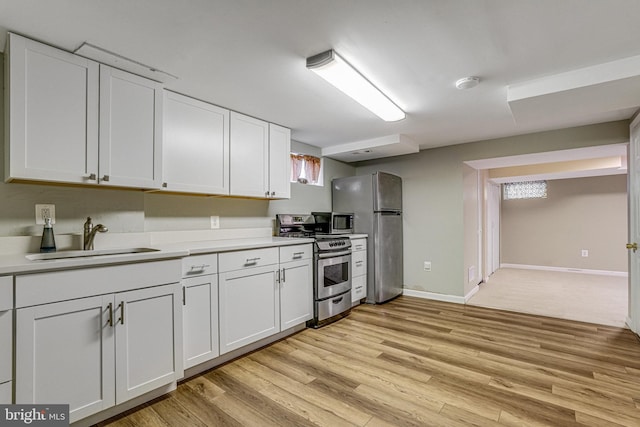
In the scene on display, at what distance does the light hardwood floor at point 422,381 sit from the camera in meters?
1.71

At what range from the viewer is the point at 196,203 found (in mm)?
2818

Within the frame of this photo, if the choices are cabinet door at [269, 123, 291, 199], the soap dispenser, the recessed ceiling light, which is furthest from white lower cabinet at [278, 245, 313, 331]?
the recessed ceiling light

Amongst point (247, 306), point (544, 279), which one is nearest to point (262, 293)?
point (247, 306)

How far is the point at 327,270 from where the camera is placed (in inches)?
130

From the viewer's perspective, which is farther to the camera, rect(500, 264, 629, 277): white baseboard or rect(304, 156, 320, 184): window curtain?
rect(500, 264, 629, 277): white baseboard

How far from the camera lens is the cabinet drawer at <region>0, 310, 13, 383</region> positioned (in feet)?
4.39

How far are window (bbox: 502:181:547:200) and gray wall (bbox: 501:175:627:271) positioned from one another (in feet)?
0.33

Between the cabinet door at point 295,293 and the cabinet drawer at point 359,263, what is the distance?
86 cm

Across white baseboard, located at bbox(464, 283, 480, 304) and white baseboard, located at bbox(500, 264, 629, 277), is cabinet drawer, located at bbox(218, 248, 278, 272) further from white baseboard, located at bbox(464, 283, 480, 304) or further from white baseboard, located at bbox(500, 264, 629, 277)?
white baseboard, located at bbox(500, 264, 629, 277)

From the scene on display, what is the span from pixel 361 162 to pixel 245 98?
2.82 meters

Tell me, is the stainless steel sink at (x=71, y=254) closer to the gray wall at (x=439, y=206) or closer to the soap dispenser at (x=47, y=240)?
the soap dispenser at (x=47, y=240)

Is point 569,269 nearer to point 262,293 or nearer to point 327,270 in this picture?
point 327,270

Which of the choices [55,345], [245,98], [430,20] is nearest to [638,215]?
[430,20]

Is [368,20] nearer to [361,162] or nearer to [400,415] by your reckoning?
[400,415]
